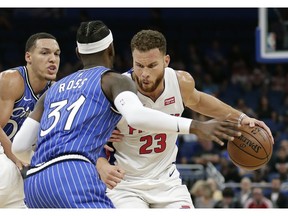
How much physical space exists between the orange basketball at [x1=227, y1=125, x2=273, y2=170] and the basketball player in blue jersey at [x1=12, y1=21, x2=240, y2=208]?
1302mm

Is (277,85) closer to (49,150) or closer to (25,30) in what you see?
(25,30)

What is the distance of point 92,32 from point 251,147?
152 cm

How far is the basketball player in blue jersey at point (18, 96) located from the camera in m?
4.95

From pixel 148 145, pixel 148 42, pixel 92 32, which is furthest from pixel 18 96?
pixel 92 32

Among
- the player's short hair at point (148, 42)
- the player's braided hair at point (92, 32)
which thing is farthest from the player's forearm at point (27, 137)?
the player's short hair at point (148, 42)

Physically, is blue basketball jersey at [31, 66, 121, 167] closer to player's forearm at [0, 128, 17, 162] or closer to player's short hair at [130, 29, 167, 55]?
player's short hair at [130, 29, 167, 55]

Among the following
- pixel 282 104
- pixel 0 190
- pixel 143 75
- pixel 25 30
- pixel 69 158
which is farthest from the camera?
pixel 25 30

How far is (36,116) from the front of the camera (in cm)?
401

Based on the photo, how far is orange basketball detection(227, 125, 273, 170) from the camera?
4.88 meters

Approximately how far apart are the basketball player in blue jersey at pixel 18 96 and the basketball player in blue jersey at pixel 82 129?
1.07 metres

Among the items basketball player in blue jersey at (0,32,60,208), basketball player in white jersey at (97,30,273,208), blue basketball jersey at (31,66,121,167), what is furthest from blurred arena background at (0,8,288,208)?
blue basketball jersey at (31,66,121,167)

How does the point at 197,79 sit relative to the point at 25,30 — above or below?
below

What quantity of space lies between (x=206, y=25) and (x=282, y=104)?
338 cm
